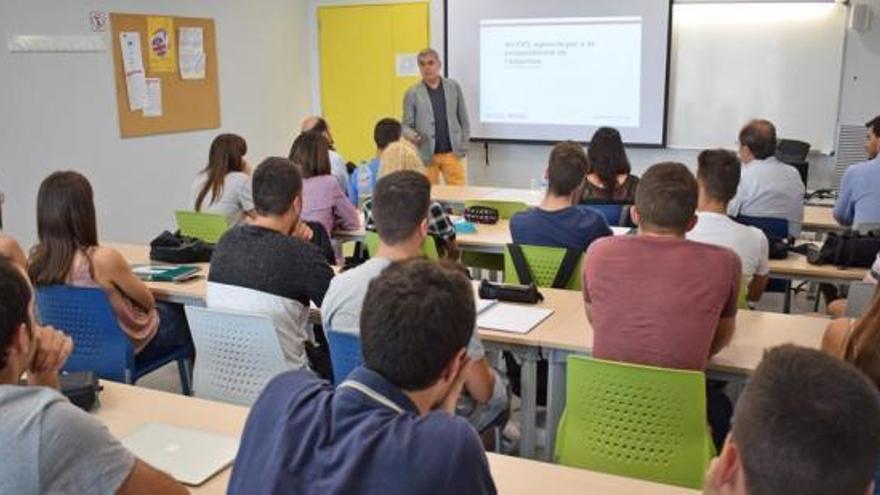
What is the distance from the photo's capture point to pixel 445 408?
1.50 meters

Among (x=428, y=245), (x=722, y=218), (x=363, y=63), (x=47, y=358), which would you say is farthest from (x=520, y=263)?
(x=363, y=63)

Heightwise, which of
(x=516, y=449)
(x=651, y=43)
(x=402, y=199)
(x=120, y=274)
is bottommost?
(x=516, y=449)

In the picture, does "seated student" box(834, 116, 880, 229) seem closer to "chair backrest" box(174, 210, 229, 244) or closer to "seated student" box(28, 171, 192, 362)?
"chair backrest" box(174, 210, 229, 244)

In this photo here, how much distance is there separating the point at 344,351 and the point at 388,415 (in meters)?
1.31

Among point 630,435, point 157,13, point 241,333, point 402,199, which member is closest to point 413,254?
point 402,199

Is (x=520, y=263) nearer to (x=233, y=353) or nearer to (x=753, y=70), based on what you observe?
(x=233, y=353)

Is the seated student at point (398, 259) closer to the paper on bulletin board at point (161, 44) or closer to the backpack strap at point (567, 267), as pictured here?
the backpack strap at point (567, 267)

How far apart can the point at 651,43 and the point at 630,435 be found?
576 cm

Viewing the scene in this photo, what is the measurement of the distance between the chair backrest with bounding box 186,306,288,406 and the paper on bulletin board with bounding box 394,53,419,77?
19.4 ft

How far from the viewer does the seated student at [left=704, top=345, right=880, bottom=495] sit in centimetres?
107

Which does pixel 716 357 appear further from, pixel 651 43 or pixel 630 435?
pixel 651 43

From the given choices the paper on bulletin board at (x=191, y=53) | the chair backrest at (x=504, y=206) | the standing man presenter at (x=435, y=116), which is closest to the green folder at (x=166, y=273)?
the chair backrest at (x=504, y=206)

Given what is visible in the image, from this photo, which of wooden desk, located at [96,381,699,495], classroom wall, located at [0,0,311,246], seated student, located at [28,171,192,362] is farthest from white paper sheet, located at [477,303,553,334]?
classroom wall, located at [0,0,311,246]

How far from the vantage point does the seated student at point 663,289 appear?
97.7 inches
